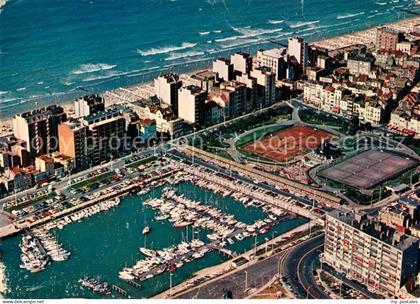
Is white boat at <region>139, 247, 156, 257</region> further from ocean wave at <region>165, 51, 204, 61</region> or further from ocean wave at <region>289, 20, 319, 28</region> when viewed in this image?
ocean wave at <region>289, 20, 319, 28</region>

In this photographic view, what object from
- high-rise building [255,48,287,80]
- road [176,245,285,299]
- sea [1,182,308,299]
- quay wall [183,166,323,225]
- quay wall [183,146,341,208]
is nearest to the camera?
road [176,245,285,299]

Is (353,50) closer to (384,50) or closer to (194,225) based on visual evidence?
(384,50)

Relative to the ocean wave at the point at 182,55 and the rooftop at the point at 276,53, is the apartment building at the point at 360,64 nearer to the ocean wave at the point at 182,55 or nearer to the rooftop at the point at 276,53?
the rooftop at the point at 276,53

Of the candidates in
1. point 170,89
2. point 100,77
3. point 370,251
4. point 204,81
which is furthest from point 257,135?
point 370,251

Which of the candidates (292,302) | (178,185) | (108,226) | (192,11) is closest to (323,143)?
(178,185)

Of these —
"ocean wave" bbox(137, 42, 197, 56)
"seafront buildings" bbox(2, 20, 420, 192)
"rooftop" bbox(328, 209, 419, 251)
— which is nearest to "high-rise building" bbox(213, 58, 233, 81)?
"seafront buildings" bbox(2, 20, 420, 192)
